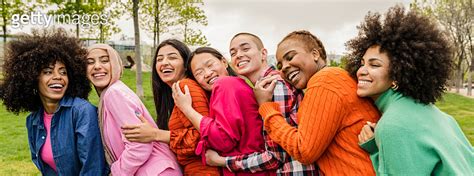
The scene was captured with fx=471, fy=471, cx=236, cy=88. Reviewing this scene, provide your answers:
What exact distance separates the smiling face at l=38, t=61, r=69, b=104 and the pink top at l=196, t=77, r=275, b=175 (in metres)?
1.33

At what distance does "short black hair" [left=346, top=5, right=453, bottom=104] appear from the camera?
2.64m

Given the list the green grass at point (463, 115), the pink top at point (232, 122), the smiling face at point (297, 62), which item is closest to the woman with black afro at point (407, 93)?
the smiling face at point (297, 62)

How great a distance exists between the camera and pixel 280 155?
3.12 m

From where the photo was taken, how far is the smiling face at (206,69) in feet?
11.9

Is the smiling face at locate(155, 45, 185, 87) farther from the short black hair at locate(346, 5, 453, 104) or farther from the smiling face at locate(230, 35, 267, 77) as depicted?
the short black hair at locate(346, 5, 453, 104)

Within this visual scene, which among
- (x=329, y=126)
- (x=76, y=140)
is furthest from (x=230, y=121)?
(x=76, y=140)

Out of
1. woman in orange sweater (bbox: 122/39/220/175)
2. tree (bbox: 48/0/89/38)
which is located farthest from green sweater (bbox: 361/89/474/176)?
tree (bbox: 48/0/89/38)

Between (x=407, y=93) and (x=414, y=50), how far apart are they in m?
0.25

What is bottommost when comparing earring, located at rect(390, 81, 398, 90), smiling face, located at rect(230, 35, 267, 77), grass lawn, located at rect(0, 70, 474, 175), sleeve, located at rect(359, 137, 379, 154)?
grass lawn, located at rect(0, 70, 474, 175)

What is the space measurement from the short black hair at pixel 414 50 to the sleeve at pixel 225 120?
0.90 metres

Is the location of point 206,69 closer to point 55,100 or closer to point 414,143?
point 55,100

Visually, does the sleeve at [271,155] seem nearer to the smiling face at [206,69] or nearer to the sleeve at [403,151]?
the smiling face at [206,69]

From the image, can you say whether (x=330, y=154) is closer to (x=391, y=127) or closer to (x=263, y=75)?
(x=391, y=127)

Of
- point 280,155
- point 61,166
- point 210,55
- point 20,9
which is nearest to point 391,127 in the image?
point 280,155
